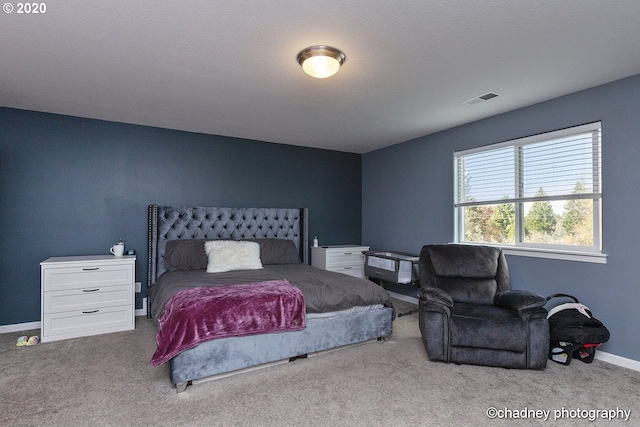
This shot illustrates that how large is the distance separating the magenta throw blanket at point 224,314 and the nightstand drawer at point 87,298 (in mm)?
1288

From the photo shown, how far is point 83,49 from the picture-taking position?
2.33m

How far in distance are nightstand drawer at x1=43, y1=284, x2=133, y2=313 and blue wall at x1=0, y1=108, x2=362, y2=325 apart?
593mm

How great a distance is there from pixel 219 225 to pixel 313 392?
9.12 ft

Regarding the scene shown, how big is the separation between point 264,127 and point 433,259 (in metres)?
2.63

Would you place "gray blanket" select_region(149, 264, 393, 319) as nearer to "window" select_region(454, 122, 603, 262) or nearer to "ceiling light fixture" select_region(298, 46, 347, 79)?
"window" select_region(454, 122, 603, 262)

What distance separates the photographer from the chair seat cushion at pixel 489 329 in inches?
104

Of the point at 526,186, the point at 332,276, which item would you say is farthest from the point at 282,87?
the point at 526,186

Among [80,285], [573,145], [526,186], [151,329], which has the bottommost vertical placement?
[151,329]

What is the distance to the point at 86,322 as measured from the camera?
3.41 metres

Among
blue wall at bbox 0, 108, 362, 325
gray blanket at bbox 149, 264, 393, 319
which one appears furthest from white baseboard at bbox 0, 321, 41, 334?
gray blanket at bbox 149, 264, 393, 319

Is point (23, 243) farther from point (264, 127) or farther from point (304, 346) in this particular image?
point (304, 346)

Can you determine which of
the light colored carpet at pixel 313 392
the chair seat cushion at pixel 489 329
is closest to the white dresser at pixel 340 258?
the light colored carpet at pixel 313 392

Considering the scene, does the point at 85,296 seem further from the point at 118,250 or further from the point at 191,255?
the point at 191,255

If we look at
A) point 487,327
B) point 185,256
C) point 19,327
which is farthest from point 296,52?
point 19,327
